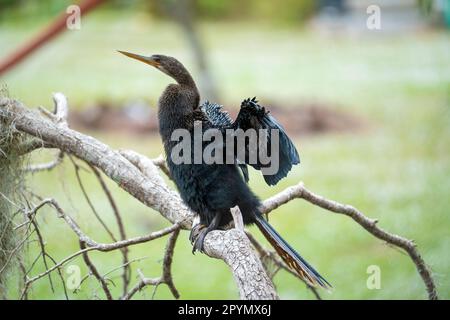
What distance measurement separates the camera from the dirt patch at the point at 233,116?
21.2ft

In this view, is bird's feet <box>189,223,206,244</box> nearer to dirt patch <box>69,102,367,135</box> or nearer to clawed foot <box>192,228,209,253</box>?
clawed foot <box>192,228,209,253</box>

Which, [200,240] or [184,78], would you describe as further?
[184,78]

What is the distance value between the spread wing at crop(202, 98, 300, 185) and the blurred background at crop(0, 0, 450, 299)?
0.65 metres

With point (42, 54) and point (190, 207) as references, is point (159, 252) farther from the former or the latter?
point (42, 54)

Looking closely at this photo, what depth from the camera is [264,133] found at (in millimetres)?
2270

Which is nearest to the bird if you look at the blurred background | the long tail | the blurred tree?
the long tail

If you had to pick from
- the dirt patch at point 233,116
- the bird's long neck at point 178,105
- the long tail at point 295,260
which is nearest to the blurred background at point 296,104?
the dirt patch at point 233,116

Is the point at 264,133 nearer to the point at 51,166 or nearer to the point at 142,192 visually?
→ the point at 142,192

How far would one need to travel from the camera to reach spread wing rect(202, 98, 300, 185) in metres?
2.25

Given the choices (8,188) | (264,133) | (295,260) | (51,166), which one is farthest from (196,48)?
(295,260)

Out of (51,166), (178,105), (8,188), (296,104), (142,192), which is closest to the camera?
(142,192)

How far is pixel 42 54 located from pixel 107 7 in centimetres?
154

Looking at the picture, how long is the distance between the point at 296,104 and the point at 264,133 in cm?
483
